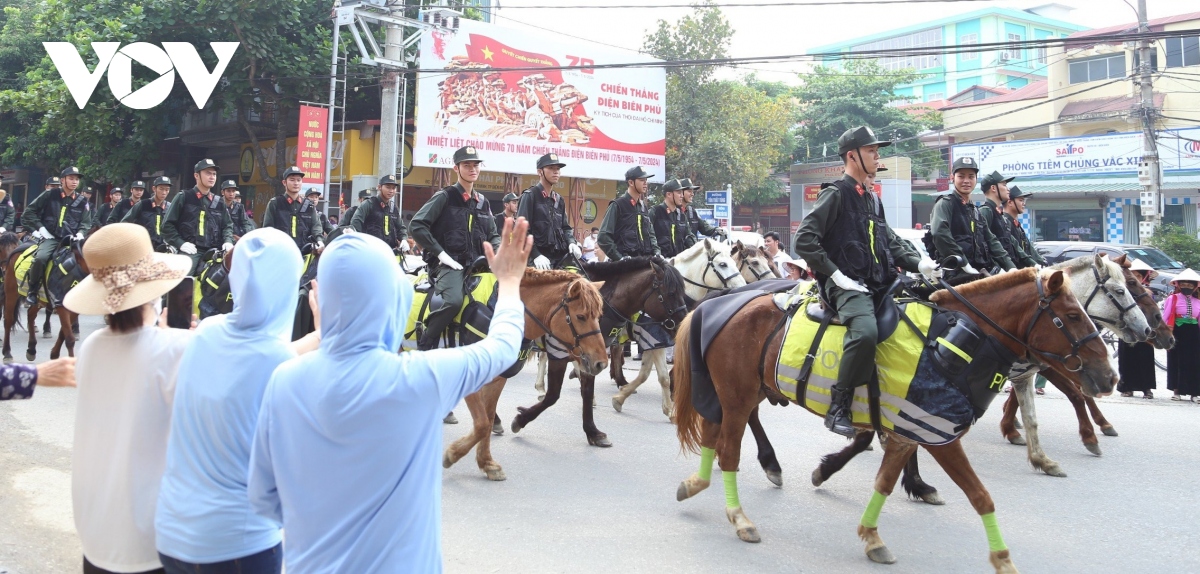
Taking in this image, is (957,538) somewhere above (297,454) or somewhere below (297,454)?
below

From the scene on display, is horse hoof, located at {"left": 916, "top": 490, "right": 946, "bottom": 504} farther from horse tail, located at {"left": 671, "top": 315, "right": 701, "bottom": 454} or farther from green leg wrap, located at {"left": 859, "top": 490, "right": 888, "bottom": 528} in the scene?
horse tail, located at {"left": 671, "top": 315, "right": 701, "bottom": 454}

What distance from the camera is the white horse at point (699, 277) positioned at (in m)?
10.1

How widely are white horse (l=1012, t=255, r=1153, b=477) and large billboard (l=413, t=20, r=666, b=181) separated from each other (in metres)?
17.3

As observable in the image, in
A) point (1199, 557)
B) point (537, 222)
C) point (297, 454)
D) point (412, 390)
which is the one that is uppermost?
point (537, 222)

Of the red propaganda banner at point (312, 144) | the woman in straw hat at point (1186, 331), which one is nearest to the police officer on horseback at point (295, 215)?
the red propaganda banner at point (312, 144)

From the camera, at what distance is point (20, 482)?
259 inches

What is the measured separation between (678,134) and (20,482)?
28.0 metres

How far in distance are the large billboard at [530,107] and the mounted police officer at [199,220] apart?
11889mm

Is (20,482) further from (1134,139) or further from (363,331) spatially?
(1134,139)

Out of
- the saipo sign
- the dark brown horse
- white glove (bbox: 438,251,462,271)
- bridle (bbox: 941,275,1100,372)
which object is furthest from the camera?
the saipo sign

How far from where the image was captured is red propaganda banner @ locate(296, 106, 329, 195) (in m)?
20.6

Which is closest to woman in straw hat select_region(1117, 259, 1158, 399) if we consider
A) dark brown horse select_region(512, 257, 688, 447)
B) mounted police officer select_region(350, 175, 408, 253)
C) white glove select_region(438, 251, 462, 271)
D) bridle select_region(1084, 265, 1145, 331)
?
bridle select_region(1084, 265, 1145, 331)

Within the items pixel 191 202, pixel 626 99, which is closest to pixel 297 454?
pixel 191 202

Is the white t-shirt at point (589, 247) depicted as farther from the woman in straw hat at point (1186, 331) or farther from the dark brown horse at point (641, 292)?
the woman in straw hat at point (1186, 331)
